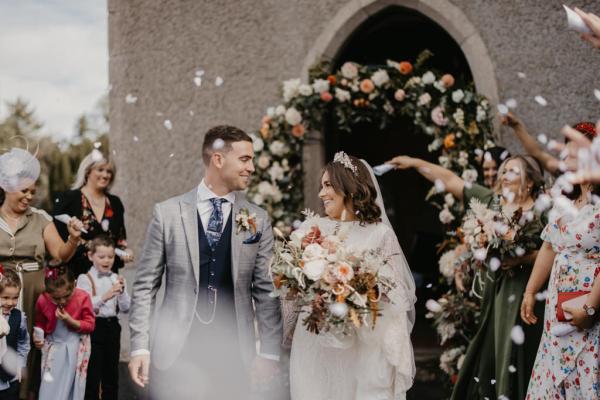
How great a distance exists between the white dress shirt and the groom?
1566mm

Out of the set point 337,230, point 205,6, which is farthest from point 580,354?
point 205,6

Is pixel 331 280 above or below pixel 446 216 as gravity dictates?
below

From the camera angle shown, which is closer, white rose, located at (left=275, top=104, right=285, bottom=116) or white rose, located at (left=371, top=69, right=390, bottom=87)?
white rose, located at (left=371, top=69, right=390, bottom=87)

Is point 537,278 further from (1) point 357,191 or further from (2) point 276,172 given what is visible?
(2) point 276,172

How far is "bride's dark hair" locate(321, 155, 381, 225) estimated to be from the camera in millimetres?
4320

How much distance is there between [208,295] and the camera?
4.11 m

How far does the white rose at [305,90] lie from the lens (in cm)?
739

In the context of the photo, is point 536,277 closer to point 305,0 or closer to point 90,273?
point 90,273

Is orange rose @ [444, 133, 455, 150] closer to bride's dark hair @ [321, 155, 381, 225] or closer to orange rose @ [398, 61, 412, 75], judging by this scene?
orange rose @ [398, 61, 412, 75]

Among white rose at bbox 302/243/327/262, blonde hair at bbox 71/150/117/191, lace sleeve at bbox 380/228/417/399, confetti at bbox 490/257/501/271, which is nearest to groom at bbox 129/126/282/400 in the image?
white rose at bbox 302/243/327/262

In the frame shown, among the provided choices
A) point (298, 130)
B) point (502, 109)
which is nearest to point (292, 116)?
point (298, 130)

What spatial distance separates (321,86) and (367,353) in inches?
149

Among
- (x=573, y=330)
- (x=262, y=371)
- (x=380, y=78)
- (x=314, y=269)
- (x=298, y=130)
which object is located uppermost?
(x=380, y=78)

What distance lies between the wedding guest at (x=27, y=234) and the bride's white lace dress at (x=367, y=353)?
208 centimetres
